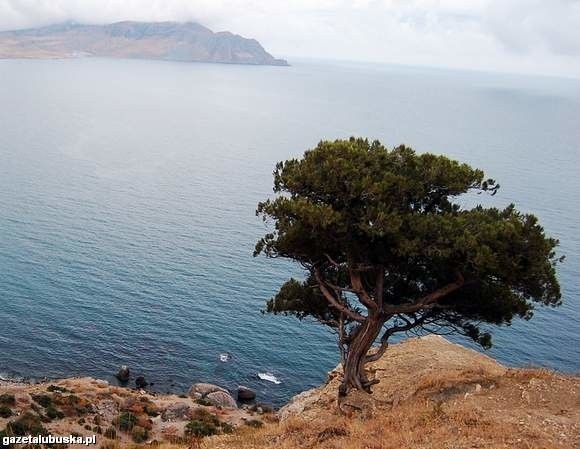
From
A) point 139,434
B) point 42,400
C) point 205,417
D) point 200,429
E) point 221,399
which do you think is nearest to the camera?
point 139,434

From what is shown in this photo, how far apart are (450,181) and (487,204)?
10826cm

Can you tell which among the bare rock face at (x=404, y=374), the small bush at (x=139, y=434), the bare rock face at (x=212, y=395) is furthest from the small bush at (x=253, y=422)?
the bare rock face at (x=212, y=395)

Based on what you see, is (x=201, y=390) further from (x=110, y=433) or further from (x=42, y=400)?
(x=110, y=433)

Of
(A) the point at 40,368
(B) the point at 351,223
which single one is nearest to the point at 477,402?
(B) the point at 351,223

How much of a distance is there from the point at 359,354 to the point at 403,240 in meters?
6.95

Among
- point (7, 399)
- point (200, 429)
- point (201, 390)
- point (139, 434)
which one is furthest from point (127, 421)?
point (201, 390)

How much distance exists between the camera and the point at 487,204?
12712 centimetres

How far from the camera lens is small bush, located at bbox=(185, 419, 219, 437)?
124 feet

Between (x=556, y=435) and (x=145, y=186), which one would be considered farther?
(x=145, y=186)

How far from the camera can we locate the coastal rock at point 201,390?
5417 cm

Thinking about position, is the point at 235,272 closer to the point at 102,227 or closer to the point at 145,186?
the point at 102,227

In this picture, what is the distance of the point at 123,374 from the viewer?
59.8 meters

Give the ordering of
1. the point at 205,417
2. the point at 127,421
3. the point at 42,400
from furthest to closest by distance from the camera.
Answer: the point at 205,417, the point at 42,400, the point at 127,421

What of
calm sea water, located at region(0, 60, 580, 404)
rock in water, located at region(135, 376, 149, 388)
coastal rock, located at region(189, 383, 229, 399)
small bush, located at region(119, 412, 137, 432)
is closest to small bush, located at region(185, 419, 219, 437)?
small bush, located at region(119, 412, 137, 432)
